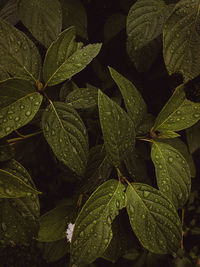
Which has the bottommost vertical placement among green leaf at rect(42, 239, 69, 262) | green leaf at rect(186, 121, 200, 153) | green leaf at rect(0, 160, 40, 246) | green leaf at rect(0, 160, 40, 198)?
green leaf at rect(186, 121, 200, 153)

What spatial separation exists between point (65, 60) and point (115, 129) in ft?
0.93

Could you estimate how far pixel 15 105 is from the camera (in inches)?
27.7

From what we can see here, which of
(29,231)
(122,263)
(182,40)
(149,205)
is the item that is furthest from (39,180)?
(182,40)

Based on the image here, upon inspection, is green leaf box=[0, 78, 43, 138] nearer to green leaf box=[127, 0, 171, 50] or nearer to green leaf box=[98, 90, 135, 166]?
green leaf box=[98, 90, 135, 166]

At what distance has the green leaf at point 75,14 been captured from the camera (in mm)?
1058

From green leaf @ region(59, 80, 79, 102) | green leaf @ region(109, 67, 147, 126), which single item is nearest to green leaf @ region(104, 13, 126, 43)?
green leaf @ region(59, 80, 79, 102)

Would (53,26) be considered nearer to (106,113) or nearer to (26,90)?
(26,90)

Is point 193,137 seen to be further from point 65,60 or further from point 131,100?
point 65,60

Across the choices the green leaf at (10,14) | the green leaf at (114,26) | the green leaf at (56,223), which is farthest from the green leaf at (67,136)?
the green leaf at (114,26)

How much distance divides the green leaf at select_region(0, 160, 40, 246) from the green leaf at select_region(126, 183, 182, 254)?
0.91 ft

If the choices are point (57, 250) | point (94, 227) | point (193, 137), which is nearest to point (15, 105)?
point (94, 227)

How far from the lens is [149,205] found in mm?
740

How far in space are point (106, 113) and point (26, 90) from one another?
0.24 metres

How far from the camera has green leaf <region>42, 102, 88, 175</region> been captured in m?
0.71
